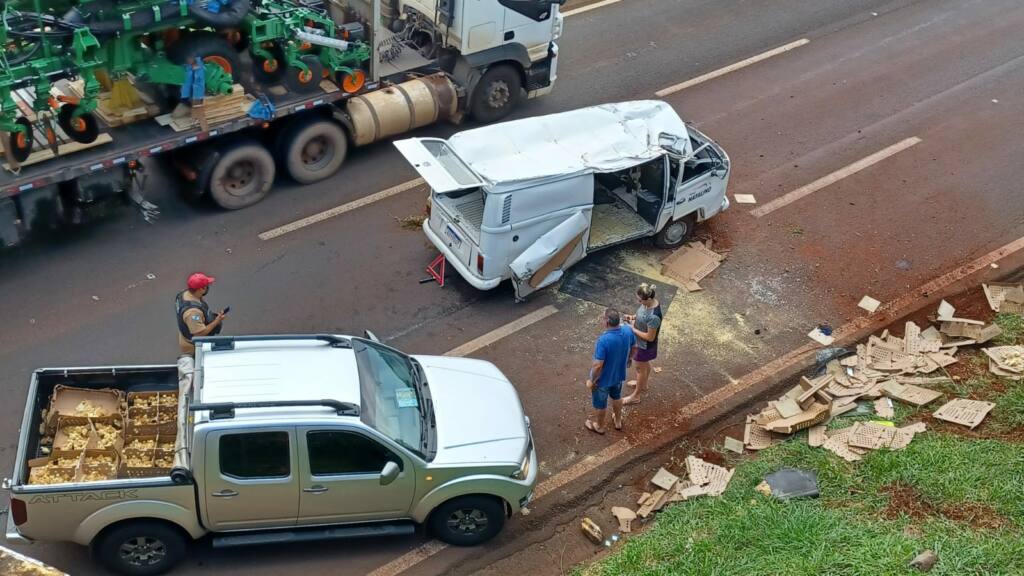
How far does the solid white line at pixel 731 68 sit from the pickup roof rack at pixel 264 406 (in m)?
10.2

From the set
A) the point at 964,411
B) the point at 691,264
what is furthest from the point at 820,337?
the point at 964,411

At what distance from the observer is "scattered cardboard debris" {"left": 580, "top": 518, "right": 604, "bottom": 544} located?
924 cm

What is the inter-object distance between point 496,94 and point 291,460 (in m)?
8.73

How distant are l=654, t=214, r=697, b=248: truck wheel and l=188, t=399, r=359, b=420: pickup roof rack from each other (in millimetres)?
6013

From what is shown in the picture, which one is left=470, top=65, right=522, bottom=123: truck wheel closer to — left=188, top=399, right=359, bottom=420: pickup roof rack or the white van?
the white van

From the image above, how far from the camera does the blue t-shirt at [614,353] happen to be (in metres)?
9.58

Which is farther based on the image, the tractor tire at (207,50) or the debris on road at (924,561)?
the tractor tire at (207,50)

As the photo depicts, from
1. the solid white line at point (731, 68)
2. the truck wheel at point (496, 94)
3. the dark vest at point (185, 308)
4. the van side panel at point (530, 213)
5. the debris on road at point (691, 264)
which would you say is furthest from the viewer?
the solid white line at point (731, 68)

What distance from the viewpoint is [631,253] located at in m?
13.1

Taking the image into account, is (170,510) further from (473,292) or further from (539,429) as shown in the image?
(473,292)

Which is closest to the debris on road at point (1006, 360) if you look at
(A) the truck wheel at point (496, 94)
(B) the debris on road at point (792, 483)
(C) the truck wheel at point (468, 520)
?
(B) the debris on road at point (792, 483)

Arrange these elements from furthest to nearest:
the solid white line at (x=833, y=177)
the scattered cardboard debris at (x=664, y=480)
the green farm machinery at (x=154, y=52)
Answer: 1. the solid white line at (x=833, y=177)
2. the green farm machinery at (x=154, y=52)
3. the scattered cardboard debris at (x=664, y=480)

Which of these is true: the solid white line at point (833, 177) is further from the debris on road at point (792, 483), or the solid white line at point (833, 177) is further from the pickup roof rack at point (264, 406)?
the pickup roof rack at point (264, 406)

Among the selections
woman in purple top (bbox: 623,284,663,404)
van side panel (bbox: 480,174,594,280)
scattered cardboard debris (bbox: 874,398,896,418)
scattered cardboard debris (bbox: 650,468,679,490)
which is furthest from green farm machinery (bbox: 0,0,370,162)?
scattered cardboard debris (bbox: 874,398,896,418)
